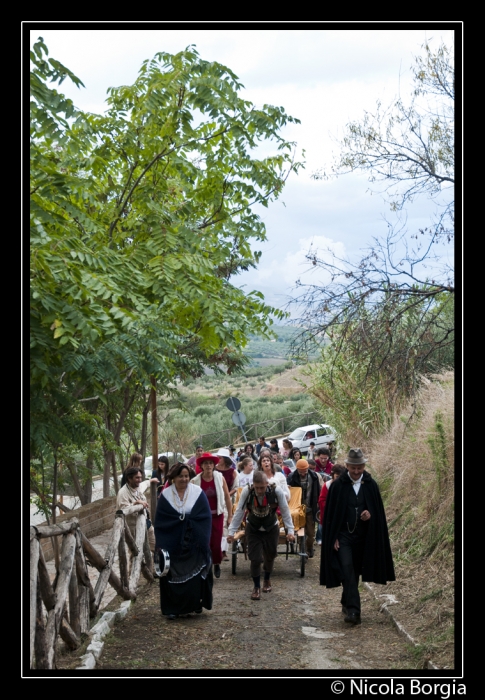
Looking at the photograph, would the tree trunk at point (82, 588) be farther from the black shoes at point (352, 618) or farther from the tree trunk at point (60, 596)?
the black shoes at point (352, 618)

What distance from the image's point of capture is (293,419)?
53000 mm

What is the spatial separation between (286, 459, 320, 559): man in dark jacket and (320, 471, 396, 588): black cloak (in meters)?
4.35

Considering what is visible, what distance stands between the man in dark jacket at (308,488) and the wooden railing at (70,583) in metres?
3.77

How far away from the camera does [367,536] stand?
9.54 m

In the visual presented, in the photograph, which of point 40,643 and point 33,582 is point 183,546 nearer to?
point 40,643

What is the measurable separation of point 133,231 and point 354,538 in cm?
455

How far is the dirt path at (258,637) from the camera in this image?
7773 millimetres

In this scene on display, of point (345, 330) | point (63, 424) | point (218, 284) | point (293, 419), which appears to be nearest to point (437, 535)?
point (345, 330)

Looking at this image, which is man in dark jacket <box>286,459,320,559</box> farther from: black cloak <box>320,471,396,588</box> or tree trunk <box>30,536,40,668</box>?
tree trunk <box>30,536,40,668</box>

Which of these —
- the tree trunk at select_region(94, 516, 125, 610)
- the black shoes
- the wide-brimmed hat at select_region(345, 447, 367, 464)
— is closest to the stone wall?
the tree trunk at select_region(94, 516, 125, 610)

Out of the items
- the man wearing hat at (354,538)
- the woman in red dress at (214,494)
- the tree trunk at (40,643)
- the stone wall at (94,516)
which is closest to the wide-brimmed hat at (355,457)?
the man wearing hat at (354,538)

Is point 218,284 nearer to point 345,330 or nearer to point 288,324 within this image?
point 288,324

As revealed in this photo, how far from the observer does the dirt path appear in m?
7.77

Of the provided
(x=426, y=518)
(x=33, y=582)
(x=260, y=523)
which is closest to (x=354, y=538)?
(x=260, y=523)
